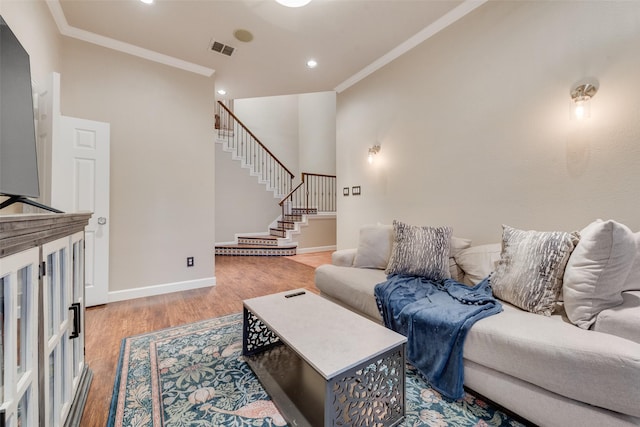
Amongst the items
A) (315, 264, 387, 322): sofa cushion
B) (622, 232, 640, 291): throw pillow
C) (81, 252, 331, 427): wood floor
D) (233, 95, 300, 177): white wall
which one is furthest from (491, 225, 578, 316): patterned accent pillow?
(233, 95, 300, 177): white wall

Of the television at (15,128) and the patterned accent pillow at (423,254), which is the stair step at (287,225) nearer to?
the patterned accent pillow at (423,254)

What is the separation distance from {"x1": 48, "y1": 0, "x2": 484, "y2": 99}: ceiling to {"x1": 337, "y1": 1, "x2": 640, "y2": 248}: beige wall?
0.34 meters

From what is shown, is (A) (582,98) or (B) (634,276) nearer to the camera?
(B) (634,276)

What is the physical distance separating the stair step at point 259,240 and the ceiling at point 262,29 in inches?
139

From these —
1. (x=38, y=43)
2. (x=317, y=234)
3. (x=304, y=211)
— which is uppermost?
(x=38, y=43)

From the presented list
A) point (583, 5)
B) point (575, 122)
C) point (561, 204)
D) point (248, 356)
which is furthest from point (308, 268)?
point (583, 5)

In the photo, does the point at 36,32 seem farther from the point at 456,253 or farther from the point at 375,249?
the point at 456,253

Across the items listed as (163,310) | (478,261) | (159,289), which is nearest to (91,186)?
(159,289)

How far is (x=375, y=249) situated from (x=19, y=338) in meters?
2.39

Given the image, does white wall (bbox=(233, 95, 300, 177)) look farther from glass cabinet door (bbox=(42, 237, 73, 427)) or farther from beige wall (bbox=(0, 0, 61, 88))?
glass cabinet door (bbox=(42, 237, 73, 427))

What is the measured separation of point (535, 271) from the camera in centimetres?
161

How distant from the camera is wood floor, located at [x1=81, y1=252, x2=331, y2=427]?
1.61 metres

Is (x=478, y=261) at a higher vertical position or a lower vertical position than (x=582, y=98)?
lower

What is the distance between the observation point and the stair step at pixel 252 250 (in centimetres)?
577
